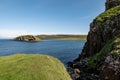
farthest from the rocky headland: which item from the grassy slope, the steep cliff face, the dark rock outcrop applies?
the grassy slope

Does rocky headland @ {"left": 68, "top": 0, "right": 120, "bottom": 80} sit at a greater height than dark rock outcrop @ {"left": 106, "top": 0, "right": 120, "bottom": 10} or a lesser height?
lesser

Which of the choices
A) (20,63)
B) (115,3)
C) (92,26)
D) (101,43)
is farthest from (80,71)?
(115,3)

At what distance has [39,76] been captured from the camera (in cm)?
2123

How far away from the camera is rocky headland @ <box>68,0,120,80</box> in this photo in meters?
48.8

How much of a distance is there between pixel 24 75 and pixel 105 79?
101 ft

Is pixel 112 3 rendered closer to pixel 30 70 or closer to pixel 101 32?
pixel 101 32

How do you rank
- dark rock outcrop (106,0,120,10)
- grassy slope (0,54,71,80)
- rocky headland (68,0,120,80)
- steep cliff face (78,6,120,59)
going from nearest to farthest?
grassy slope (0,54,71,80), rocky headland (68,0,120,80), steep cliff face (78,6,120,59), dark rock outcrop (106,0,120,10)

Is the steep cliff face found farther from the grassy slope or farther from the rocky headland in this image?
the grassy slope

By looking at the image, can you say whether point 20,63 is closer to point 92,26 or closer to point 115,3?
point 92,26

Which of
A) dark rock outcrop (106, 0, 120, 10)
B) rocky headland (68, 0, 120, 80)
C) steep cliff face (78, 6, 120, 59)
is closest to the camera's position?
rocky headland (68, 0, 120, 80)

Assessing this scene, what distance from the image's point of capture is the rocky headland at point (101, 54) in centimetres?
4883

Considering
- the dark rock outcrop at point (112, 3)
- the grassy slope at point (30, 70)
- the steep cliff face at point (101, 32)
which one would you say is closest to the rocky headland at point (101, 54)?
the steep cliff face at point (101, 32)

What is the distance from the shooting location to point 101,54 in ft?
219

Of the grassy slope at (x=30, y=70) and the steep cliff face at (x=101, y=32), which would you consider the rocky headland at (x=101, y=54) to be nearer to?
the steep cliff face at (x=101, y=32)
